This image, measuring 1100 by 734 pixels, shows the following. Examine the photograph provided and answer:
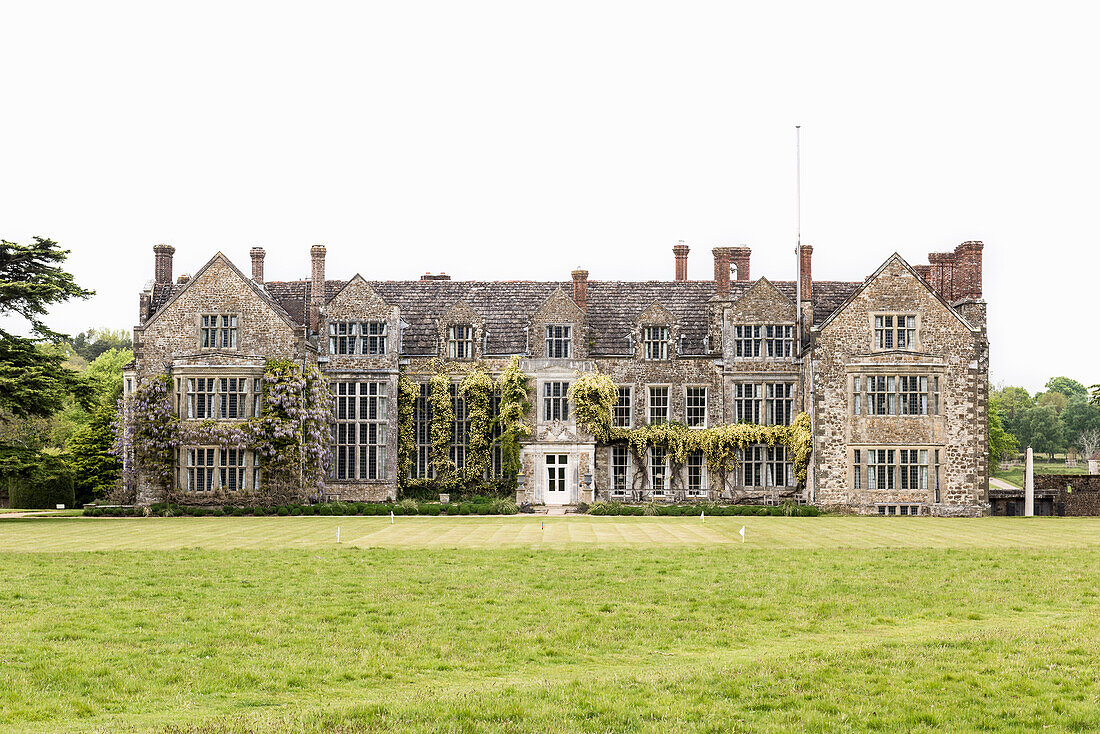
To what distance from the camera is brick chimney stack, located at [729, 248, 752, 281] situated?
1740 inches

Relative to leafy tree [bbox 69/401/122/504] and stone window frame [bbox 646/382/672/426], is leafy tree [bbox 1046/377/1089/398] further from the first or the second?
leafy tree [bbox 69/401/122/504]

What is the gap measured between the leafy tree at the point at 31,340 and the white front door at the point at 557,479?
1750 cm

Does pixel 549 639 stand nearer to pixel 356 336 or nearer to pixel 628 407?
pixel 628 407

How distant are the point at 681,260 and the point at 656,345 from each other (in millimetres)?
5258

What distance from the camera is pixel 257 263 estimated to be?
1768 inches

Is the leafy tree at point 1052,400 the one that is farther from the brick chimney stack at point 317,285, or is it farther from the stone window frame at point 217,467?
the stone window frame at point 217,467

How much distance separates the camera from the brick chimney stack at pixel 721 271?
1689 inches

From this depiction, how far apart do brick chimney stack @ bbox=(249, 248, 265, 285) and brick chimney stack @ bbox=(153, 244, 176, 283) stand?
11.5 ft

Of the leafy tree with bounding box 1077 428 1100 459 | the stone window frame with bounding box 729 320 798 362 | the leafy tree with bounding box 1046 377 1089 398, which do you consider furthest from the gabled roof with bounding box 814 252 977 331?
the leafy tree with bounding box 1046 377 1089 398

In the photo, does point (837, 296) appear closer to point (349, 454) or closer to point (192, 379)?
point (349, 454)

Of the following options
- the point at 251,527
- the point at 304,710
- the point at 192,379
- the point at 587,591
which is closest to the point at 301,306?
the point at 192,379

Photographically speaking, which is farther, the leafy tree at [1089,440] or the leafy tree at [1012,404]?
the leafy tree at [1012,404]

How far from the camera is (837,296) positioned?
44.3 metres

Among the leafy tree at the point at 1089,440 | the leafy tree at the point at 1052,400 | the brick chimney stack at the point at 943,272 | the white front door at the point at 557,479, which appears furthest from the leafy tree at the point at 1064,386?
the white front door at the point at 557,479
